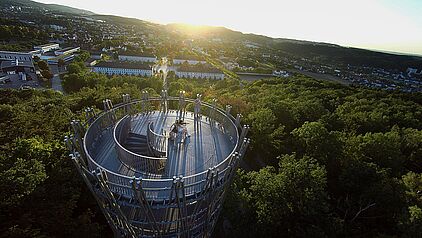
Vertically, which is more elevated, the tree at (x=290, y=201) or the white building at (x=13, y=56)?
the tree at (x=290, y=201)

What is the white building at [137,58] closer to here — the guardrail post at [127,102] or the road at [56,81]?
the road at [56,81]

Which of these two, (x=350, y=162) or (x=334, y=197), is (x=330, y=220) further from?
(x=350, y=162)

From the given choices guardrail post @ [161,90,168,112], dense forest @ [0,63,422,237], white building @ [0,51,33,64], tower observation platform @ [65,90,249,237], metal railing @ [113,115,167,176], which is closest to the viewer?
tower observation platform @ [65,90,249,237]

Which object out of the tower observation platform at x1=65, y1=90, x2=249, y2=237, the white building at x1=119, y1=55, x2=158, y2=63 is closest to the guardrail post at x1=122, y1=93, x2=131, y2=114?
the tower observation platform at x1=65, y1=90, x2=249, y2=237

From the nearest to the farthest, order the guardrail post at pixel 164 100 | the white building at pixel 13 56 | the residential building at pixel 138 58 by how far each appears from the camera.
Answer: the guardrail post at pixel 164 100 → the white building at pixel 13 56 → the residential building at pixel 138 58

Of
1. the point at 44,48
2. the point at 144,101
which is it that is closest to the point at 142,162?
the point at 144,101

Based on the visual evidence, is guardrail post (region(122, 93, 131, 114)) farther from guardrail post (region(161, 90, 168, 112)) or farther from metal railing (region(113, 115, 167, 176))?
metal railing (region(113, 115, 167, 176))

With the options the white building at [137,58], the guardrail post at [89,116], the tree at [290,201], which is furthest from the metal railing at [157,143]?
the white building at [137,58]

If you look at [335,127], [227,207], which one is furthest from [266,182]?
[335,127]
